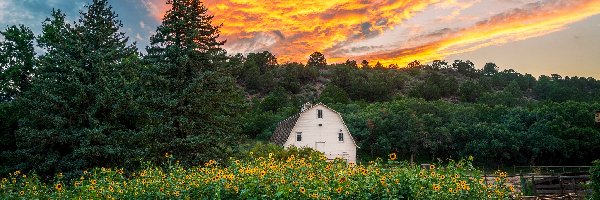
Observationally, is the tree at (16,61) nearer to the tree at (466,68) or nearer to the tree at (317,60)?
the tree at (317,60)

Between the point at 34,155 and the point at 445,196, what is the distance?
20220 mm

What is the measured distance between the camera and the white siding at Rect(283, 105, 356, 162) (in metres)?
45.7

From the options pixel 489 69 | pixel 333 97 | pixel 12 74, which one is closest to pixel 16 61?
pixel 12 74

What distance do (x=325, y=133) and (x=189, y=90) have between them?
84.7ft

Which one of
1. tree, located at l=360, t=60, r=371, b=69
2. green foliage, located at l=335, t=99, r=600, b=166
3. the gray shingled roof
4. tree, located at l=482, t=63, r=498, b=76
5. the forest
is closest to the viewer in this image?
the forest

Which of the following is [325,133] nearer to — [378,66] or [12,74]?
[12,74]

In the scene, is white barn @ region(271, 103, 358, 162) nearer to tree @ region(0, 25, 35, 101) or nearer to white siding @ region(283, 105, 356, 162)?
white siding @ region(283, 105, 356, 162)

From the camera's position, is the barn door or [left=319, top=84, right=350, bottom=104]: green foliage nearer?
the barn door

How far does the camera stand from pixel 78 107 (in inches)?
899

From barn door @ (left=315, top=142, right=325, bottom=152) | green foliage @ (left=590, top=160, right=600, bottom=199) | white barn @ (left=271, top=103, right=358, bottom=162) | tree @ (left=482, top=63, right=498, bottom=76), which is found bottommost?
green foliage @ (left=590, top=160, right=600, bottom=199)

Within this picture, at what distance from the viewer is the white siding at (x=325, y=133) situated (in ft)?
150

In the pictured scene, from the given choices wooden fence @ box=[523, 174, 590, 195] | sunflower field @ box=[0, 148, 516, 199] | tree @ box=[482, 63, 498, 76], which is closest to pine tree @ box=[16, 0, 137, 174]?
sunflower field @ box=[0, 148, 516, 199]

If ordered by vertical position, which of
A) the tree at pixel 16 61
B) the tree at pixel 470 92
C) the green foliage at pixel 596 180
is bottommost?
the green foliage at pixel 596 180

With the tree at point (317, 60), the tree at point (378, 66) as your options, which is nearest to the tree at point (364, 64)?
the tree at point (378, 66)
